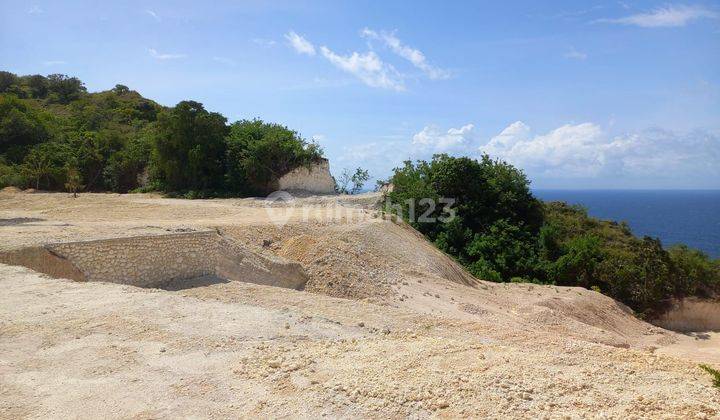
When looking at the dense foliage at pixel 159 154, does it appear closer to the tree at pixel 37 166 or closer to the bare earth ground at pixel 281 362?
the tree at pixel 37 166

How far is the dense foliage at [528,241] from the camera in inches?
760

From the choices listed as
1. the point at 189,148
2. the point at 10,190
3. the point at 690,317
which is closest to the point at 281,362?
the point at 690,317

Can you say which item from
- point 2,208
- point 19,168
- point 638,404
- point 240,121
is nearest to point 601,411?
point 638,404

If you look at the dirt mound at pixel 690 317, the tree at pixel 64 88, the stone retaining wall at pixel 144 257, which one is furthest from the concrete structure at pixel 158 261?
the tree at pixel 64 88

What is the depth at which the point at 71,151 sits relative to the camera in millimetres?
30688

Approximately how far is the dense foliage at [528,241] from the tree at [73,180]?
16.0 m

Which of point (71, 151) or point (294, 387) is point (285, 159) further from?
point (294, 387)

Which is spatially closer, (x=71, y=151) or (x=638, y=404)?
(x=638, y=404)

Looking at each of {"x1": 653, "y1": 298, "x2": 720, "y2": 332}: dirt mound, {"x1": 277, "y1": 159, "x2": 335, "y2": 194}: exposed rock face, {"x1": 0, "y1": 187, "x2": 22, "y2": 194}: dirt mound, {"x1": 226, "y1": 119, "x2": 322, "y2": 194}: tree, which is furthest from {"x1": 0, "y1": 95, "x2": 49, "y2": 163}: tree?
{"x1": 653, "y1": 298, "x2": 720, "y2": 332}: dirt mound

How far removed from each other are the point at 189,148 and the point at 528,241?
1693 centimetres

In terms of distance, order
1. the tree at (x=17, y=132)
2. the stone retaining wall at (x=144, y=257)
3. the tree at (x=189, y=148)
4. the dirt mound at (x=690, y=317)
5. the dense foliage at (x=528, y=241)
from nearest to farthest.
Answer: the stone retaining wall at (x=144, y=257), the dirt mound at (x=690, y=317), the dense foliage at (x=528, y=241), the tree at (x=189, y=148), the tree at (x=17, y=132)

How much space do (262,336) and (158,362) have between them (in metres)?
1.36

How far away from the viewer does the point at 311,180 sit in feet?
92.0

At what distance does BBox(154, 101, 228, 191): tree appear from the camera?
88.9ft
